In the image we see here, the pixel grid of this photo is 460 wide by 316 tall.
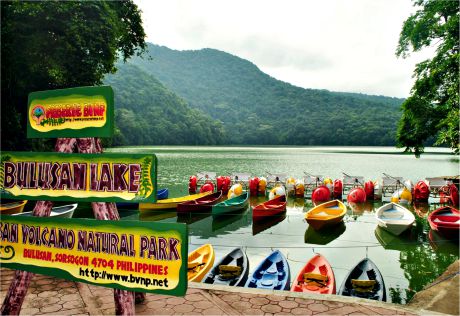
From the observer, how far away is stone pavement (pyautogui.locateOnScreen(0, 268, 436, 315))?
248 inches

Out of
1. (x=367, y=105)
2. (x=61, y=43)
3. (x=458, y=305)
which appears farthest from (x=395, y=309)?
(x=367, y=105)

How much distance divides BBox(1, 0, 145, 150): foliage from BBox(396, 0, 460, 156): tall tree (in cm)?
2303

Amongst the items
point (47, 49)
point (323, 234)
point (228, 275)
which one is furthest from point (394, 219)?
point (47, 49)

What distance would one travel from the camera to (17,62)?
1794cm

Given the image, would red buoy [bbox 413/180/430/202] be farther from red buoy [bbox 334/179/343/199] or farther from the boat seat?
the boat seat

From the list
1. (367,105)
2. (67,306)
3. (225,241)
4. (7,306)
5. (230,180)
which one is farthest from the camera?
(367,105)

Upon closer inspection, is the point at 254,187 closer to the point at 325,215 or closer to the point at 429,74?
the point at 325,215

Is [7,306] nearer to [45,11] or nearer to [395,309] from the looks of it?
[395,309]

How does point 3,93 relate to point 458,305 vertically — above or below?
above

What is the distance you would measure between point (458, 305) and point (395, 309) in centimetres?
241

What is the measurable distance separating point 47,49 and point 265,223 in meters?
16.4

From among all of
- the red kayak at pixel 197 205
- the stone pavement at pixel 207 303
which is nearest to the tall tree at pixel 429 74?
the red kayak at pixel 197 205

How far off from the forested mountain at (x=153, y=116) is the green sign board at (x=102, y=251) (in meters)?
116

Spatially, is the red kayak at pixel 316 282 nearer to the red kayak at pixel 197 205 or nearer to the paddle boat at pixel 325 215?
the paddle boat at pixel 325 215
